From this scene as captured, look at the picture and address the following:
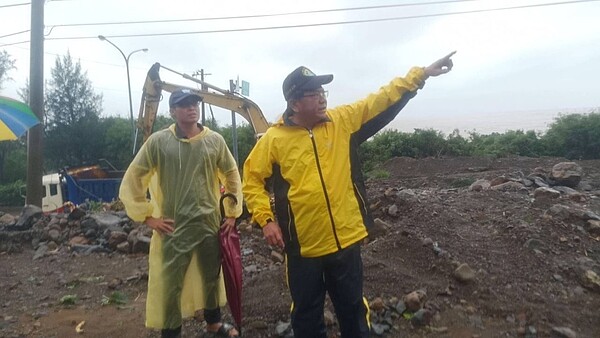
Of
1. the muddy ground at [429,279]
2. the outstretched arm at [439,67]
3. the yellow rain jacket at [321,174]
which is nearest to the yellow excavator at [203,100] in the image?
the muddy ground at [429,279]

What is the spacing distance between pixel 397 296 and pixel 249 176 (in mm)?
1813

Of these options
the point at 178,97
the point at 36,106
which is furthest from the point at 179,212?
the point at 36,106

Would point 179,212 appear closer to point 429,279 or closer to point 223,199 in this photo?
point 223,199

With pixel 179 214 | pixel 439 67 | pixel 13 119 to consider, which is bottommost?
pixel 179 214

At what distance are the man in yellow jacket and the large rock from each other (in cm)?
757

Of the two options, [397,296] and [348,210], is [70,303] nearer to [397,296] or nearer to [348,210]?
[397,296]

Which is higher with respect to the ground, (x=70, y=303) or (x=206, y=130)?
(x=206, y=130)

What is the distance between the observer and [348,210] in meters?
2.94

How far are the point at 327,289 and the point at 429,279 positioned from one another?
1648 mm

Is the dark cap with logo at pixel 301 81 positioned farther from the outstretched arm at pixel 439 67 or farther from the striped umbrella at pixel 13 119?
the striped umbrella at pixel 13 119

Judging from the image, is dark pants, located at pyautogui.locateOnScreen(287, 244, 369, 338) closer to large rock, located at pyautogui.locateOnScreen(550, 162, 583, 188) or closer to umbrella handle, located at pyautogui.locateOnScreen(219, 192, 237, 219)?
umbrella handle, located at pyautogui.locateOnScreen(219, 192, 237, 219)

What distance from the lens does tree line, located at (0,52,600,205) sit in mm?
19594

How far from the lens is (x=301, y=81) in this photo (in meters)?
2.95

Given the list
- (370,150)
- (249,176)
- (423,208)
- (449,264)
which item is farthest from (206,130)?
(370,150)
